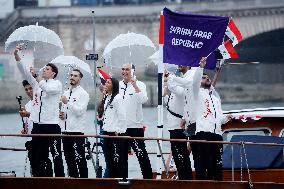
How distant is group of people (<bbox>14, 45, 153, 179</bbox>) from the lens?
9.24 m

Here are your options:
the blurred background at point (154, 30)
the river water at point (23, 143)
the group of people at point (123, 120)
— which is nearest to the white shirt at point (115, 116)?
the group of people at point (123, 120)

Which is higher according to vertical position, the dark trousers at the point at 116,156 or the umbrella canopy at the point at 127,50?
the umbrella canopy at the point at 127,50

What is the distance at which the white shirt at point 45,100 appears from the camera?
922cm

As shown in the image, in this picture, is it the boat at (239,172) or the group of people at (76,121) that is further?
the group of people at (76,121)

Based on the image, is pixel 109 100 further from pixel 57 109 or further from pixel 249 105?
pixel 249 105

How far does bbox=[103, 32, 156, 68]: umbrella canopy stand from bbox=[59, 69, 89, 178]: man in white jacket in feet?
6.31

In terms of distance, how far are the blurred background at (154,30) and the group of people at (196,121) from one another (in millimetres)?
32791

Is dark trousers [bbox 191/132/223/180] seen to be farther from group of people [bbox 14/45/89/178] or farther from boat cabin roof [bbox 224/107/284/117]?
group of people [bbox 14/45/89/178]

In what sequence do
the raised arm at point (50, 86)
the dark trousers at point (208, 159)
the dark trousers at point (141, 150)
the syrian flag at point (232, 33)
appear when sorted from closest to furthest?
the dark trousers at point (208, 159)
the raised arm at point (50, 86)
the dark trousers at point (141, 150)
the syrian flag at point (232, 33)

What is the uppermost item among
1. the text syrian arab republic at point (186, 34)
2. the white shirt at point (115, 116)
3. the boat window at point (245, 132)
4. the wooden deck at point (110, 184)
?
the text syrian arab republic at point (186, 34)

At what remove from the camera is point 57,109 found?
9.36 m

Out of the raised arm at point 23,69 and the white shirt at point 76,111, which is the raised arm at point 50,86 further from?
Answer: the white shirt at point 76,111

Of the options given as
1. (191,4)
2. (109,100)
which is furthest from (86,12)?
(109,100)

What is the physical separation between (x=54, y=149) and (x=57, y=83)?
792 mm
